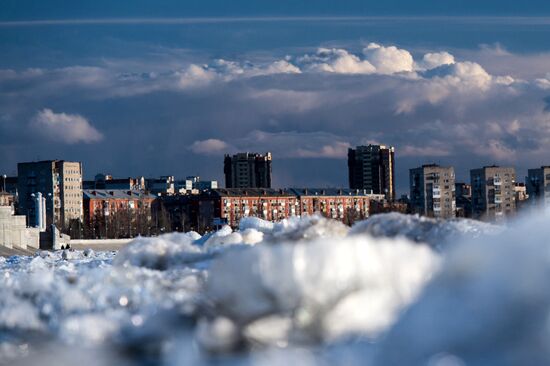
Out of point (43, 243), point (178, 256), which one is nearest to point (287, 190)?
point (43, 243)

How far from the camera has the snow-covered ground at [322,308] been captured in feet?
17.9

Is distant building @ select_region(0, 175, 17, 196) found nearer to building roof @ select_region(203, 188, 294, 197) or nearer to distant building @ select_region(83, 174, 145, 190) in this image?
distant building @ select_region(83, 174, 145, 190)

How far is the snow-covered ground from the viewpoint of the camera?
5.46 meters

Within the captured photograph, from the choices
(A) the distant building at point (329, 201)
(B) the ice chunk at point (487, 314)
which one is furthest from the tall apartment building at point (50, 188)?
(B) the ice chunk at point (487, 314)

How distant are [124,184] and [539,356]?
469 ft

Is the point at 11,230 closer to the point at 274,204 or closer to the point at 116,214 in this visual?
the point at 116,214

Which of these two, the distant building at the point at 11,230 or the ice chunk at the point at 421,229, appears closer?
the ice chunk at the point at 421,229

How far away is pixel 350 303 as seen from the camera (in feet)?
20.0

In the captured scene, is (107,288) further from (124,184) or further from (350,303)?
(124,184)

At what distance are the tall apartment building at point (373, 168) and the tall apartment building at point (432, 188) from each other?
6251cm

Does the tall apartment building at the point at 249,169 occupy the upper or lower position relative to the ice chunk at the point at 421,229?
upper

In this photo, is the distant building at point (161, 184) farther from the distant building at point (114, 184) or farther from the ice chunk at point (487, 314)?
the ice chunk at point (487, 314)

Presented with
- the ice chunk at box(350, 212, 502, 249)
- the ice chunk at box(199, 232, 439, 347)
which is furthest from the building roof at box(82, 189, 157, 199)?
the ice chunk at box(199, 232, 439, 347)

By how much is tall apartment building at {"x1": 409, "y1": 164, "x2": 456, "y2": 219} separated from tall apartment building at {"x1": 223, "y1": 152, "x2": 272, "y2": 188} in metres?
68.0
